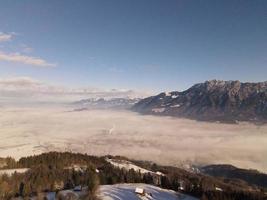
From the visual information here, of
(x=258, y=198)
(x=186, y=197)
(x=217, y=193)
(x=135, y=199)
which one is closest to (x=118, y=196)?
(x=135, y=199)

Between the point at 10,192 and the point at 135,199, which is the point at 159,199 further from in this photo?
the point at 10,192

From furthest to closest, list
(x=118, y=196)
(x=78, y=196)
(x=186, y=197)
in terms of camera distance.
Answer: (x=186, y=197), (x=118, y=196), (x=78, y=196)

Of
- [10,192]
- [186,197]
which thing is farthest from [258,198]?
[10,192]

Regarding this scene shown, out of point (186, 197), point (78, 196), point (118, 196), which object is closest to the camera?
point (78, 196)

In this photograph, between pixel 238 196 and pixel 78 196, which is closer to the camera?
pixel 78 196

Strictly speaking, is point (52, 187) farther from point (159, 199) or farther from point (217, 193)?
point (217, 193)

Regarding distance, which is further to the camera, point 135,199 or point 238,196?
point 238,196
